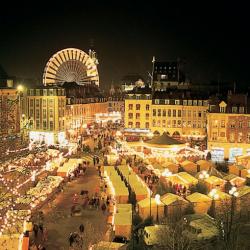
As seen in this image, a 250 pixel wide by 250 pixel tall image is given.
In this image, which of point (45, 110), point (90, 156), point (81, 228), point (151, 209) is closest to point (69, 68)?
point (45, 110)

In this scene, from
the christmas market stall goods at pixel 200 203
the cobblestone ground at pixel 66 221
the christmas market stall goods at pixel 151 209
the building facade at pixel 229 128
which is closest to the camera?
the cobblestone ground at pixel 66 221

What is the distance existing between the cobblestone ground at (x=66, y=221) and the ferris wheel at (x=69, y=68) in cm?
3208

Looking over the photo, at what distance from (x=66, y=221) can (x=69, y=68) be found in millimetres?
40768

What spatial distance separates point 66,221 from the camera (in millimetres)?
20391

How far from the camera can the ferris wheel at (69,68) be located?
56.2 metres

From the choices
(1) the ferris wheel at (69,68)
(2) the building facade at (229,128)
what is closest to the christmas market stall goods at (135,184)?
(2) the building facade at (229,128)

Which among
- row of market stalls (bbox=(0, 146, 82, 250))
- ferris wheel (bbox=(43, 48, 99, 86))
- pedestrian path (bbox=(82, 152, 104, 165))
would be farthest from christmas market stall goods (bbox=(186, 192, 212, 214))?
ferris wheel (bbox=(43, 48, 99, 86))

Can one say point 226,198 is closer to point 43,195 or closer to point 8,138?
point 43,195

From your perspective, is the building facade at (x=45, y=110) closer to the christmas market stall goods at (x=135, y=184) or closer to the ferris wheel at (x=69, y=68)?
the ferris wheel at (x=69, y=68)

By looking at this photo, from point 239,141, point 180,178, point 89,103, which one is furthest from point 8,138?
point 89,103

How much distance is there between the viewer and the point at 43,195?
73.7 ft

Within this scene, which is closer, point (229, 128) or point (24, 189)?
point (24, 189)

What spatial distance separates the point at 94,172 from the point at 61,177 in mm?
5151

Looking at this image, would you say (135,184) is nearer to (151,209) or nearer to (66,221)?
(151,209)
